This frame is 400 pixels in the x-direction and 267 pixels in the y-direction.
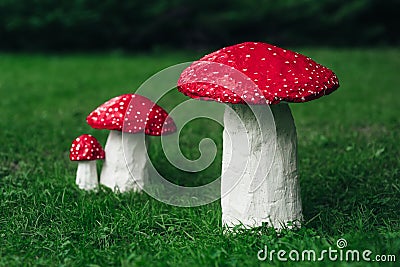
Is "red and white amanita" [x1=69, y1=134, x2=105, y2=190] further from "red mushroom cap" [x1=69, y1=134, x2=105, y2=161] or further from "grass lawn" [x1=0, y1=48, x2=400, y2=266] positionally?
"grass lawn" [x1=0, y1=48, x2=400, y2=266]

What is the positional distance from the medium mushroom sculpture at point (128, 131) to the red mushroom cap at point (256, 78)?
0.92 meters

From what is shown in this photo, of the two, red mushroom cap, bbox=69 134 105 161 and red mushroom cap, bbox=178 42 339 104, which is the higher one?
red mushroom cap, bbox=178 42 339 104

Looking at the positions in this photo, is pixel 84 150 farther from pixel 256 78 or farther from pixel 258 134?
pixel 256 78

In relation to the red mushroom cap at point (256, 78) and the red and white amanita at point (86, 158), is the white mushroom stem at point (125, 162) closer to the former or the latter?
the red and white amanita at point (86, 158)

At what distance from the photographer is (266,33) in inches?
657

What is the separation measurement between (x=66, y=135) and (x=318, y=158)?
293 centimetres

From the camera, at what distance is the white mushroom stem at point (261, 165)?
12.8ft

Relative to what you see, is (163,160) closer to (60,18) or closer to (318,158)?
(318,158)

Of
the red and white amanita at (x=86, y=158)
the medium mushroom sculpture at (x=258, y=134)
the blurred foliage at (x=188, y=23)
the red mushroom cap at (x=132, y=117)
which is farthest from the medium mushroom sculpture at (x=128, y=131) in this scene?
the blurred foliage at (x=188, y=23)

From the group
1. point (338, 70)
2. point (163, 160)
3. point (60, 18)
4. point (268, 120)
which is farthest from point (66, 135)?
point (60, 18)

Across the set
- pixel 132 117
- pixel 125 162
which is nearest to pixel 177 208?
pixel 125 162

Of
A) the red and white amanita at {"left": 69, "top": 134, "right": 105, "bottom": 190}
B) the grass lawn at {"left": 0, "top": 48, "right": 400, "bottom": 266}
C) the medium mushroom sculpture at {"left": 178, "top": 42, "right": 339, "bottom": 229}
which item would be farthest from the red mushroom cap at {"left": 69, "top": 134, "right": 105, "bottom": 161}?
the medium mushroom sculpture at {"left": 178, "top": 42, "right": 339, "bottom": 229}

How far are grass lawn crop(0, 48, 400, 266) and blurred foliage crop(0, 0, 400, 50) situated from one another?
6.42 metres

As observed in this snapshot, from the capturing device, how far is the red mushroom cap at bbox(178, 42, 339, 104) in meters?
3.54
